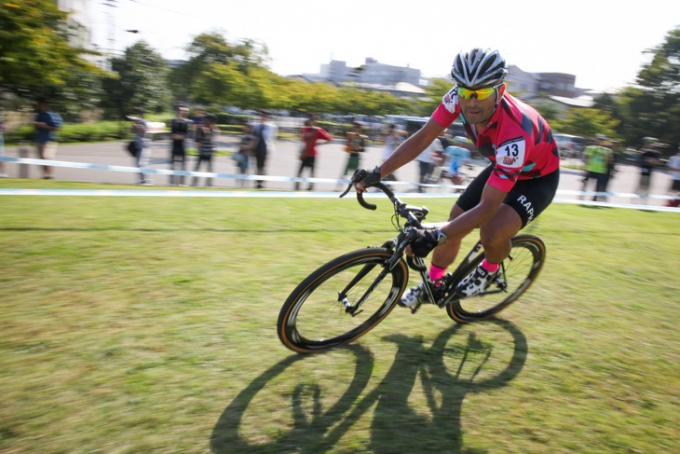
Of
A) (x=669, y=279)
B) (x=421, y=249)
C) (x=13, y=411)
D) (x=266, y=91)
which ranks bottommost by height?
(x=13, y=411)

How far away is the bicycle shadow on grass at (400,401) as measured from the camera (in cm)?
258

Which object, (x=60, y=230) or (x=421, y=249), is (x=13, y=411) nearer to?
(x=421, y=249)

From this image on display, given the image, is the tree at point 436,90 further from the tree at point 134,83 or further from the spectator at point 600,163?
the spectator at point 600,163

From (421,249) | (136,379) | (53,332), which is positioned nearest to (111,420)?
(136,379)

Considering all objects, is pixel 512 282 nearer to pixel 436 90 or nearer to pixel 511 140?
pixel 511 140

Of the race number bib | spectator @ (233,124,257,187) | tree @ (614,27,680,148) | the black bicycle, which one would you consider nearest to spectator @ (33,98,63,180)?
spectator @ (233,124,257,187)

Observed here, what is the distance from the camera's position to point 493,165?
378cm

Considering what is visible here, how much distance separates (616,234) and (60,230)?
892 cm

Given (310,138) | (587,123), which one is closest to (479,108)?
(310,138)

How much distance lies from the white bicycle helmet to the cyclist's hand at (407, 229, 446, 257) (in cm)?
103

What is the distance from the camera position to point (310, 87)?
51125 mm

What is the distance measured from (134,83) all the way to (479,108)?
38119 mm

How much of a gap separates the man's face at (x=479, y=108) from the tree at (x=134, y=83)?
36.2m

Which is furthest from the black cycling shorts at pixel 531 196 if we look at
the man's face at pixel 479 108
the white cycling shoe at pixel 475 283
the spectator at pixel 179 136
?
the spectator at pixel 179 136
